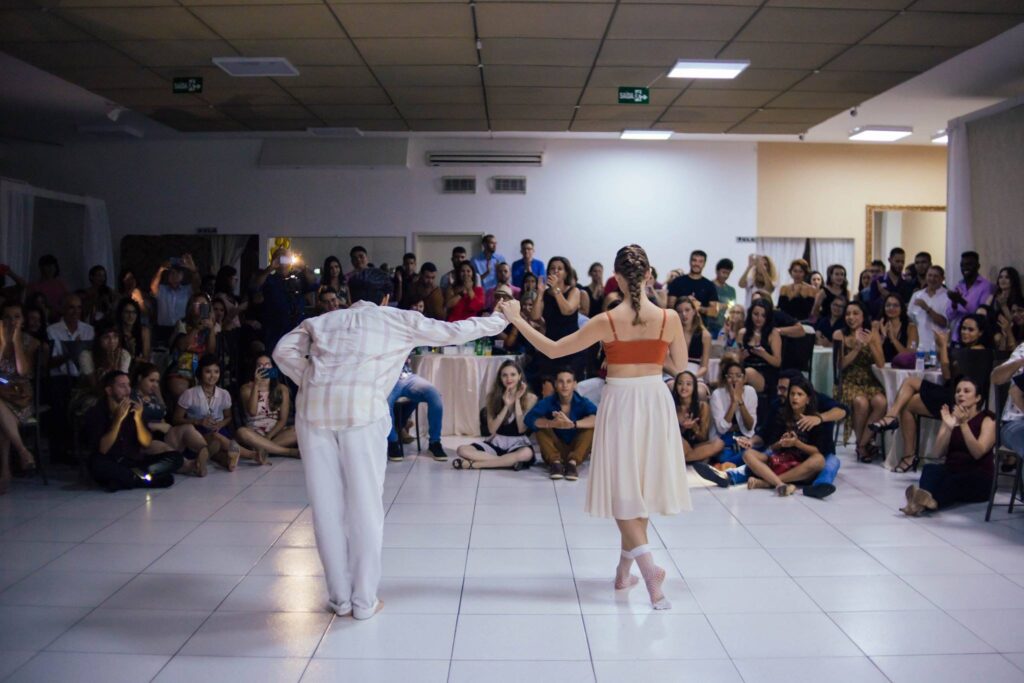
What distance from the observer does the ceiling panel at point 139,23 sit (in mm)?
6375

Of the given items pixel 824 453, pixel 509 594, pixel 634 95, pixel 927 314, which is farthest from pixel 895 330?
pixel 509 594

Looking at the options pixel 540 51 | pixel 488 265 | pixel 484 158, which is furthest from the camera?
pixel 484 158

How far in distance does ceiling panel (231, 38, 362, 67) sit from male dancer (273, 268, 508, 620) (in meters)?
4.22

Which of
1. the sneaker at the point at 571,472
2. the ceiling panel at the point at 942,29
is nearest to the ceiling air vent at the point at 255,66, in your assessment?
the sneaker at the point at 571,472

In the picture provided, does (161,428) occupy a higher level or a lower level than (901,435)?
higher

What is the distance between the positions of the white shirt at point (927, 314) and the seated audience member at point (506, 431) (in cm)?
360

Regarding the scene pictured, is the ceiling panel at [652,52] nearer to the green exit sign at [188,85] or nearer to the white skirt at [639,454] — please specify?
the green exit sign at [188,85]

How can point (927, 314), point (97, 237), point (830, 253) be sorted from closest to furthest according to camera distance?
point (927, 314), point (97, 237), point (830, 253)

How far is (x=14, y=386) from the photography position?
6.29m

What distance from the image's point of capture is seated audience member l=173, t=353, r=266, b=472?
6730 millimetres

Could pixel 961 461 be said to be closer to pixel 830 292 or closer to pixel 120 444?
pixel 830 292

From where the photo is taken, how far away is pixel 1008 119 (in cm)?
837

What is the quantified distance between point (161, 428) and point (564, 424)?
116 inches

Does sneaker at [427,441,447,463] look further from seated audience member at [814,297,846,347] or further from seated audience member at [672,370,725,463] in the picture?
seated audience member at [814,297,846,347]
